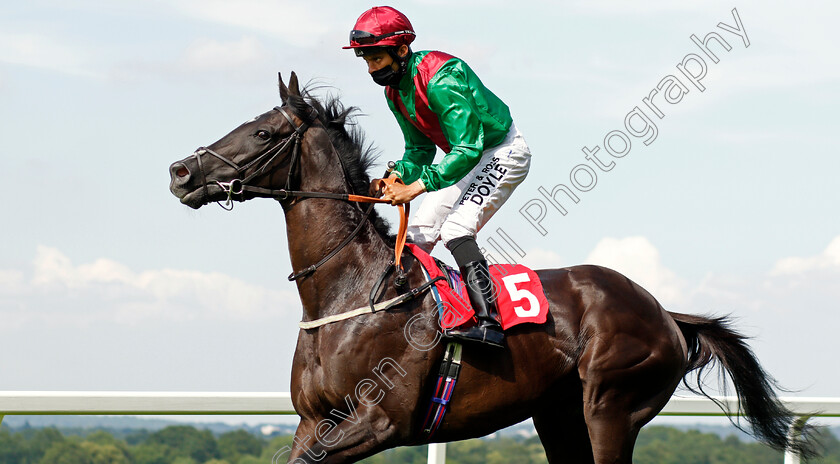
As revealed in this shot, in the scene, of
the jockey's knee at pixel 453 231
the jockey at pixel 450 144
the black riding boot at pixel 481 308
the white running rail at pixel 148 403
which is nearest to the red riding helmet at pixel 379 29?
the jockey at pixel 450 144

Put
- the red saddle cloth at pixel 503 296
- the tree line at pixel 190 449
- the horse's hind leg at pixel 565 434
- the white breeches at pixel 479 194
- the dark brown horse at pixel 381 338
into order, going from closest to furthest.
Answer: the dark brown horse at pixel 381 338 < the red saddle cloth at pixel 503 296 < the white breeches at pixel 479 194 < the horse's hind leg at pixel 565 434 < the tree line at pixel 190 449

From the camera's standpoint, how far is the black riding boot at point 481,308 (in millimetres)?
3445

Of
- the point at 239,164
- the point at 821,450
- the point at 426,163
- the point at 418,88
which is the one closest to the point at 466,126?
the point at 418,88

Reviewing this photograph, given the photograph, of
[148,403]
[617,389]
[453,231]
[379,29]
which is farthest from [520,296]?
[148,403]

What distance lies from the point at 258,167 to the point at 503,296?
1.09 meters

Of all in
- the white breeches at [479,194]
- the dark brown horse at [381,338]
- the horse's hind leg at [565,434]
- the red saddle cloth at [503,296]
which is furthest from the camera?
the horse's hind leg at [565,434]

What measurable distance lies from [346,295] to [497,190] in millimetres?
809

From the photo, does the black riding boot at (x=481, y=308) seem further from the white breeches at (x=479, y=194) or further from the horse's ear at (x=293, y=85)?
the horse's ear at (x=293, y=85)

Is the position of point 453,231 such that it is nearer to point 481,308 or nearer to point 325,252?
point 481,308

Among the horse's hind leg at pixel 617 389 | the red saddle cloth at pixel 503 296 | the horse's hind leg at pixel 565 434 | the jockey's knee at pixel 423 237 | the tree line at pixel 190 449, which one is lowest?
the tree line at pixel 190 449

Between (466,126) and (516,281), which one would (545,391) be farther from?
(466,126)

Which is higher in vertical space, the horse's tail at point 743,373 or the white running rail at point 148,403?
the horse's tail at point 743,373

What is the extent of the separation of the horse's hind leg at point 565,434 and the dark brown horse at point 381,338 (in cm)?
4

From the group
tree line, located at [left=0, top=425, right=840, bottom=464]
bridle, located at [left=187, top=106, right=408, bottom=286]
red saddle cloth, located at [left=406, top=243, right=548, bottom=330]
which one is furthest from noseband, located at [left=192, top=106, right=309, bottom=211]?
tree line, located at [left=0, top=425, right=840, bottom=464]
